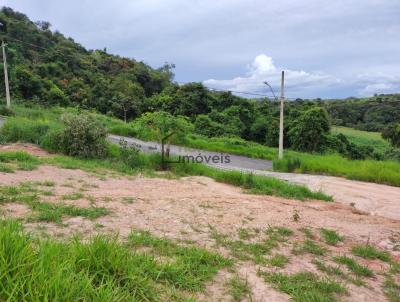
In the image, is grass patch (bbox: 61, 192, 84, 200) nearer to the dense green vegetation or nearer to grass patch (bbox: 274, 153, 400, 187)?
the dense green vegetation

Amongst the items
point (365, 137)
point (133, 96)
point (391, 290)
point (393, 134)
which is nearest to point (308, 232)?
point (391, 290)

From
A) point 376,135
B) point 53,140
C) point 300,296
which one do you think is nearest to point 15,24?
point 53,140

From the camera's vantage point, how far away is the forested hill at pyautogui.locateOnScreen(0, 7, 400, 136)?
31625mm

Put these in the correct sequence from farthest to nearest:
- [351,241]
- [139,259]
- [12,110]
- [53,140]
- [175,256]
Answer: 1. [12,110]
2. [53,140]
3. [351,241]
4. [175,256]
5. [139,259]

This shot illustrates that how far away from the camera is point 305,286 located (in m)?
3.11

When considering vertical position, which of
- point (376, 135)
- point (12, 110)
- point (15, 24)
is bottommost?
point (376, 135)

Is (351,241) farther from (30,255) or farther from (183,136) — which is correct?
(183,136)

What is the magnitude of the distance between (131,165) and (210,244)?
711 centimetres

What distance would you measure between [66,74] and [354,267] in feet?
128

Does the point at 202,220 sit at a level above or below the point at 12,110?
below

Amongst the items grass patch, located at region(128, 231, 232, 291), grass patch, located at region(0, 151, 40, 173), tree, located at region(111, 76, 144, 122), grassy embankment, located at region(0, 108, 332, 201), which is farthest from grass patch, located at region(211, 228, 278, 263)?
tree, located at region(111, 76, 144, 122)

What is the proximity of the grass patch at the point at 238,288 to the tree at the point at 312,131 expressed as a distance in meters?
24.8

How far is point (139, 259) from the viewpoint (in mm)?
2812

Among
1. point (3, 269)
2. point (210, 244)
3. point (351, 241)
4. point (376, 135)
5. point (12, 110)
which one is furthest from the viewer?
point (376, 135)
